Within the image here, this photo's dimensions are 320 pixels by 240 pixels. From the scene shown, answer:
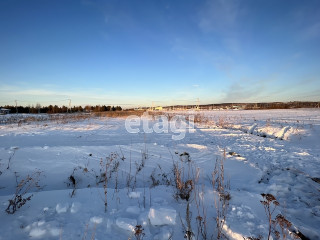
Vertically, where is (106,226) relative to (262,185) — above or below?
above

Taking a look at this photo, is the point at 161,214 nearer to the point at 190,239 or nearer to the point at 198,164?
the point at 190,239

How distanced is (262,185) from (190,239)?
2.34 metres

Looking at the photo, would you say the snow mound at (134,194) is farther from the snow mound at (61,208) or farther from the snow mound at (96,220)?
the snow mound at (61,208)

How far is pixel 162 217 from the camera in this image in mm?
2076

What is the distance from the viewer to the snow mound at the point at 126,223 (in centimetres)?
192

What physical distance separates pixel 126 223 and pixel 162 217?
16.3 inches

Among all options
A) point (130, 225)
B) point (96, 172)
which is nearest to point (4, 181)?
point (96, 172)

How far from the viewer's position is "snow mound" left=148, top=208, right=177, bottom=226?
2.04m

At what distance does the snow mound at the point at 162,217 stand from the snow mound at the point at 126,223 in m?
0.21

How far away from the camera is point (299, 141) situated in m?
7.22

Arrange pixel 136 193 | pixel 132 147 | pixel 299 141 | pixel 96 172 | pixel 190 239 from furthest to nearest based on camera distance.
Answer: pixel 299 141 < pixel 132 147 < pixel 96 172 < pixel 136 193 < pixel 190 239

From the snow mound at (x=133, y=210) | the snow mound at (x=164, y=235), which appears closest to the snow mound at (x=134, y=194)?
the snow mound at (x=133, y=210)

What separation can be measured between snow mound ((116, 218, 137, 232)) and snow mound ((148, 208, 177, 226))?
21cm

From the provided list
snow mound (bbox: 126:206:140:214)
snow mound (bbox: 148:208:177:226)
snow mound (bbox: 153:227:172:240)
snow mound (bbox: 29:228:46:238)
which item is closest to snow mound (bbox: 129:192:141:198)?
snow mound (bbox: 126:206:140:214)
